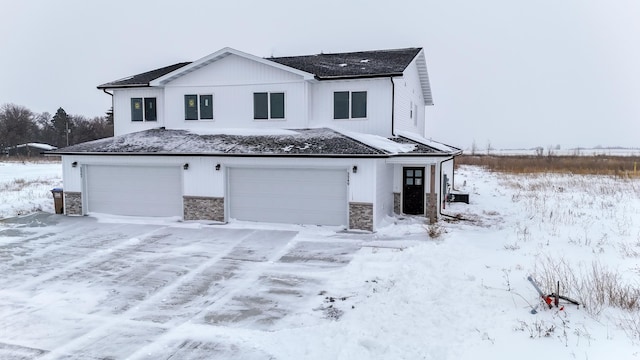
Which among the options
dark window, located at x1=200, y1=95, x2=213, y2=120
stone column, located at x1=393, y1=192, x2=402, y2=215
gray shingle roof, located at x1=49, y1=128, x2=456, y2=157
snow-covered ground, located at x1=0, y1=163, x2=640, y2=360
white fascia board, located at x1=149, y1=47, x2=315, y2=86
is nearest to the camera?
snow-covered ground, located at x1=0, y1=163, x2=640, y2=360

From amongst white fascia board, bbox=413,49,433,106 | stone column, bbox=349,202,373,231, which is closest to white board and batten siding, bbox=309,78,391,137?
stone column, bbox=349,202,373,231

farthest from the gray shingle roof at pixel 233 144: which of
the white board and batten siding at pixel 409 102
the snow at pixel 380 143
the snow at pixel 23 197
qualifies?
the white board and batten siding at pixel 409 102

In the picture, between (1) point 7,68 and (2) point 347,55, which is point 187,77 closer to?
(2) point 347,55

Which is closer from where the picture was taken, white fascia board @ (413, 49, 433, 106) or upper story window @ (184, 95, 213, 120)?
upper story window @ (184, 95, 213, 120)

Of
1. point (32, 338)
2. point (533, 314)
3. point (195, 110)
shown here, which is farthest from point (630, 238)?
point (195, 110)

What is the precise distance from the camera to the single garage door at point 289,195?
1412 centimetres

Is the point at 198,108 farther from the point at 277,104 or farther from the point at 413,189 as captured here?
the point at 413,189

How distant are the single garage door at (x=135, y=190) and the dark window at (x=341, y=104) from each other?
6.68m

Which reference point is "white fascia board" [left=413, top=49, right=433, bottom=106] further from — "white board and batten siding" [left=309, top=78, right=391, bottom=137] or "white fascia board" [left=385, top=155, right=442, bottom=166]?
"white fascia board" [left=385, top=155, right=442, bottom=166]

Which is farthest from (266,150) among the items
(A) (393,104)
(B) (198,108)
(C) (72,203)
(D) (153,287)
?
(C) (72,203)

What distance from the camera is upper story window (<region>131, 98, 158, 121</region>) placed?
62.6 feet

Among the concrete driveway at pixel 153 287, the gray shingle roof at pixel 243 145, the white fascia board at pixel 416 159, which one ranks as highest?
the gray shingle roof at pixel 243 145

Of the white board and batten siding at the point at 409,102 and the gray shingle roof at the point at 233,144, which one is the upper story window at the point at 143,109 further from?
the white board and batten siding at the point at 409,102

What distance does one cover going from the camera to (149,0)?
3600 centimetres
